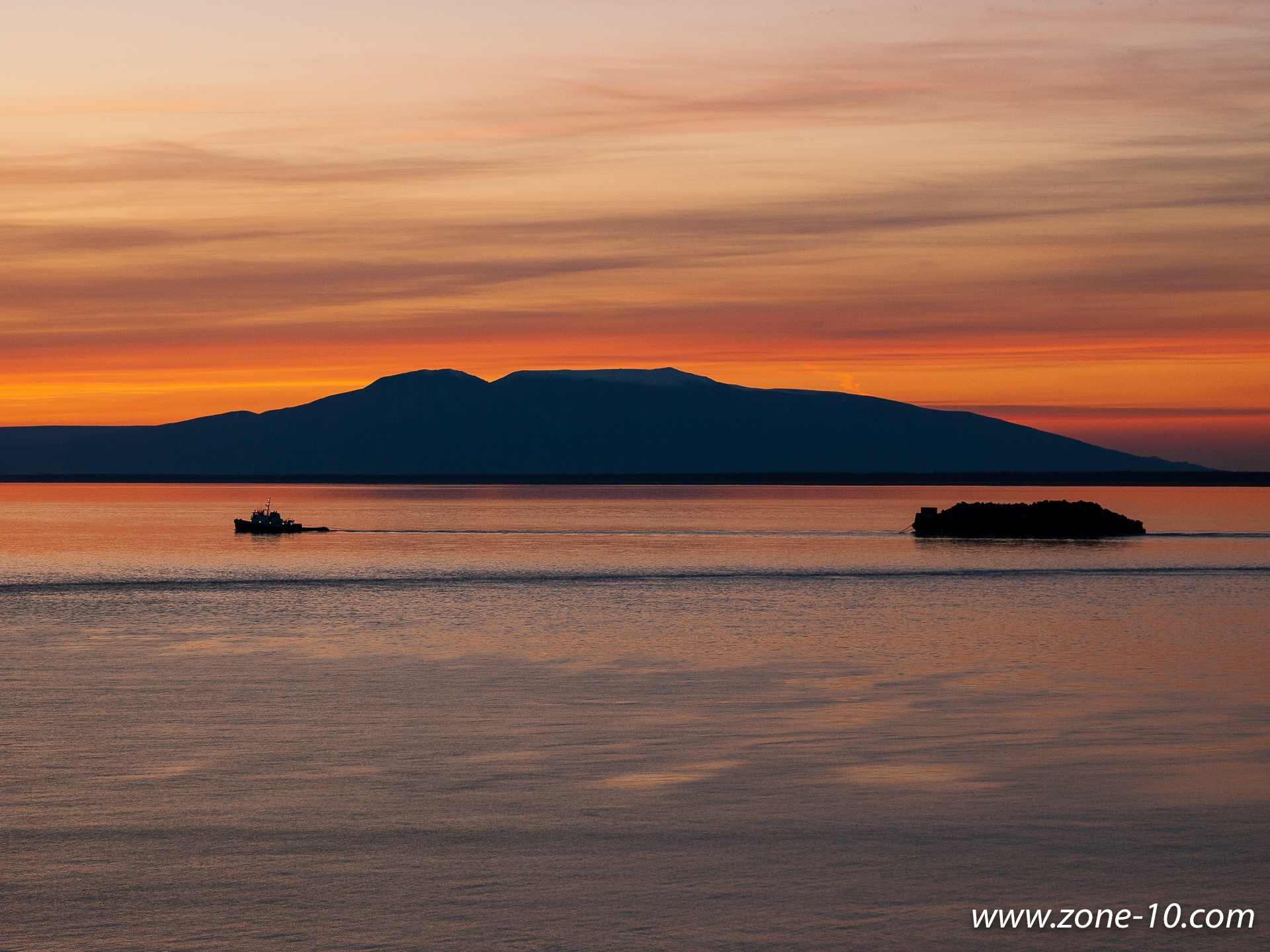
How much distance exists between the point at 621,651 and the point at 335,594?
922 inches

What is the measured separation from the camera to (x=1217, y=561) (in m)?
75.3

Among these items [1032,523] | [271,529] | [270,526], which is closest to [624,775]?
[271,529]

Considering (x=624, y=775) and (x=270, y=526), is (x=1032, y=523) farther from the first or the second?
(x=624, y=775)

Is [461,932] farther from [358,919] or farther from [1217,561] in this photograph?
A: [1217,561]

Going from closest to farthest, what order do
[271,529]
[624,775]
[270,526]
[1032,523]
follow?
1. [624,775]
2. [1032,523]
3. [271,529]
4. [270,526]

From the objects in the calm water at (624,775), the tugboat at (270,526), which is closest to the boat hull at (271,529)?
the tugboat at (270,526)

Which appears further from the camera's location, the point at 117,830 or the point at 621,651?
the point at 621,651

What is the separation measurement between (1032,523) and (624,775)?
106 metres

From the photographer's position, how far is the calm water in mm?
11883

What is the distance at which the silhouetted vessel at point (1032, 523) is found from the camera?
115750mm

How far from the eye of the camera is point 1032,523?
118 metres

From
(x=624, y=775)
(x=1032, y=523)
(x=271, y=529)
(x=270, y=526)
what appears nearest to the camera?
(x=624, y=775)

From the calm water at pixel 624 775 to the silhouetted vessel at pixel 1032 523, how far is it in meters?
73.4

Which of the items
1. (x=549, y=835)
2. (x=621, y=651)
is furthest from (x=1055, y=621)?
(x=549, y=835)
